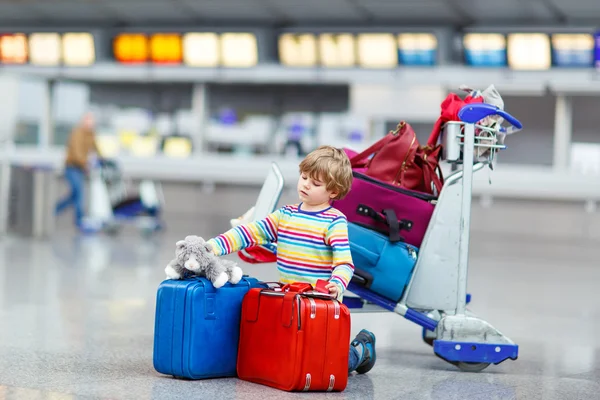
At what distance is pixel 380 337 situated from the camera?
514cm

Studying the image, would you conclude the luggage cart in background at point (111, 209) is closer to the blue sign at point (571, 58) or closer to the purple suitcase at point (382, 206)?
the blue sign at point (571, 58)

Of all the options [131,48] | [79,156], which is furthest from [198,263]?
[131,48]

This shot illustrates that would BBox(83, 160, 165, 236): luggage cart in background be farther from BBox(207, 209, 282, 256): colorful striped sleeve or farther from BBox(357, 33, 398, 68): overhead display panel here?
BBox(207, 209, 282, 256): colorful striped sleeve

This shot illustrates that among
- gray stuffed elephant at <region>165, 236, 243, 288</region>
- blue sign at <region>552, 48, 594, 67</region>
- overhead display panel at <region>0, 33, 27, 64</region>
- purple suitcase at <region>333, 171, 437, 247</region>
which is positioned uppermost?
overhead display panel at <region>0, 33, 27, 64</region>

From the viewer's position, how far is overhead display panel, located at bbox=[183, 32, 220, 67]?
1443 cm

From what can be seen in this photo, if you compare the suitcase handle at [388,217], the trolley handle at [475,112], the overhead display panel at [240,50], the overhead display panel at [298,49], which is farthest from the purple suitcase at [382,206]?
the overhead display panel at [240,50]

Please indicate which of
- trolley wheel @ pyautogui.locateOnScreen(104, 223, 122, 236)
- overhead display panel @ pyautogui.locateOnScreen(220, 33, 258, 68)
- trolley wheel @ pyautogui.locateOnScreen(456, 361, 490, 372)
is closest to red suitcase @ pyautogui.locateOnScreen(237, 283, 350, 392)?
trolley wheel @ pyautogui.locateOnScreen(456, 361, 490, 372)

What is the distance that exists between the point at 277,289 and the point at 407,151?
41.3 inches

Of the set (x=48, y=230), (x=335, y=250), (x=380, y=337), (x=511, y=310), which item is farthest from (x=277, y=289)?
(x=48, y=230)

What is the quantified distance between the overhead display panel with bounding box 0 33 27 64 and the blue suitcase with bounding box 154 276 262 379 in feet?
43.2

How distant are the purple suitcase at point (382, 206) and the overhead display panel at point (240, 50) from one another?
10.3 meters

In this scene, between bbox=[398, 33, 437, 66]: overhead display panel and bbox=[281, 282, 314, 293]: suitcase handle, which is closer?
bbox=[281, 282, 314, 293]: suitcase handle

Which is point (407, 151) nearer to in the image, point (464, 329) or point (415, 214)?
point (415, 214)

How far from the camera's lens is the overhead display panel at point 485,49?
1307 centimetres
